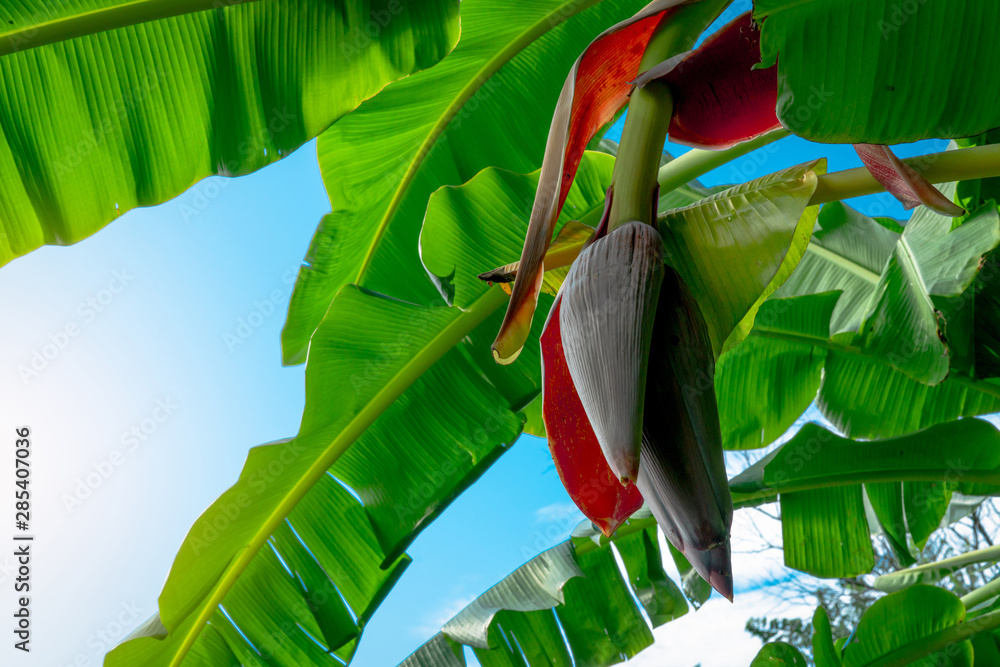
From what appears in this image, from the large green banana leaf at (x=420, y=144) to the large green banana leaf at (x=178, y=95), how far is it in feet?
0.62

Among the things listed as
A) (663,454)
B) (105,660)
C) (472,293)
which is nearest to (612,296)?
(663,454)

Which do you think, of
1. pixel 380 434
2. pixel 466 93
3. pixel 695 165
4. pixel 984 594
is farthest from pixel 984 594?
pixel 466 93

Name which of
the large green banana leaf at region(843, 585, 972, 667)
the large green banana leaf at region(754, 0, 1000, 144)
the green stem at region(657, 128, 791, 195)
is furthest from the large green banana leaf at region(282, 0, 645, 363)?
the large green banana leaf at region(843, 585, 972, 667)

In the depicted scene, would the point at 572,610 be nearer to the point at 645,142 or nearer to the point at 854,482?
the point at 854,482

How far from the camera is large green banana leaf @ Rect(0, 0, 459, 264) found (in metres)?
0.67

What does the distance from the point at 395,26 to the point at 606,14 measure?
332mm

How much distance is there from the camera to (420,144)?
922 millimetres

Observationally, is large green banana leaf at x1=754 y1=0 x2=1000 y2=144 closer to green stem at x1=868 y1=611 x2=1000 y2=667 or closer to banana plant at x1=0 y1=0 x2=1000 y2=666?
banana plant at x1=0 y1=0 x2=1000 y2=666

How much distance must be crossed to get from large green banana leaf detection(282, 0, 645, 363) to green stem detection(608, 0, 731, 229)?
0.60 metres

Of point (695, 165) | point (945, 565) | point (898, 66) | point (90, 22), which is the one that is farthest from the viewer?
point (945, 565)

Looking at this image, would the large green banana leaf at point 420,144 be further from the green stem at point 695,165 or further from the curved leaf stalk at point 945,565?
the curved leaf stalk at point 945,565

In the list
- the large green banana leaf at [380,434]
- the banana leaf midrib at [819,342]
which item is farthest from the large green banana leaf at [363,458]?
the banana leaf midrib at [819,342]

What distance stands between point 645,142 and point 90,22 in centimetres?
63

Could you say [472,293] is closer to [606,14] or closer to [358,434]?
[358,434]
